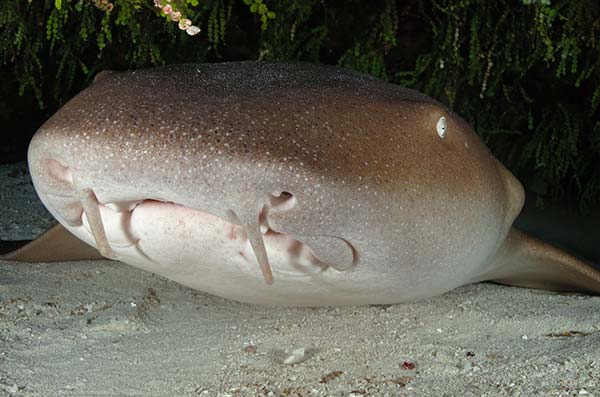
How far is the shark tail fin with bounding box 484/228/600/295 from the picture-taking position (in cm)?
341

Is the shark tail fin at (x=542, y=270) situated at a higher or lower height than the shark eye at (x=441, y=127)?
lower

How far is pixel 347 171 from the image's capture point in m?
1.96

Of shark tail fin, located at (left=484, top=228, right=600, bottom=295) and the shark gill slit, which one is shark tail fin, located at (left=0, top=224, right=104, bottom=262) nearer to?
the shark gill slit

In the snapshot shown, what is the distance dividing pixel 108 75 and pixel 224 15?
1.56 meters

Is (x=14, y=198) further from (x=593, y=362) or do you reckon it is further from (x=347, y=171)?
(x=593, y=362)

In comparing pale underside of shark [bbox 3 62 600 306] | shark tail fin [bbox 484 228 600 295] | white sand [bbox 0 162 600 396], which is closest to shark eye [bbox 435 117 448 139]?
pale underside of shark [bbox 3 62 600 306]

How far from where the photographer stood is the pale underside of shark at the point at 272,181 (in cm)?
182

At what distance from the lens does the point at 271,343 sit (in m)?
2.58

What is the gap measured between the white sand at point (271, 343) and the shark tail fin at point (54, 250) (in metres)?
0.12

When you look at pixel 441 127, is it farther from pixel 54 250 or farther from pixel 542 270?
pixel 54 250

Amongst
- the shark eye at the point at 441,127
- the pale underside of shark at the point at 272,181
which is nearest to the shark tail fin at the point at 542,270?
the pale underside of shark at the point at 272,181

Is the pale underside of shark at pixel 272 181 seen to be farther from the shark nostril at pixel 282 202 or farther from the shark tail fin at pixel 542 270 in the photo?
the shark tail fin at pixel 542 270

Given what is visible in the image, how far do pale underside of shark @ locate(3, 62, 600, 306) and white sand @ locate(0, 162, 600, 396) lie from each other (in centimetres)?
19

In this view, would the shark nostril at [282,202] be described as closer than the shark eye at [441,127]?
Yes
